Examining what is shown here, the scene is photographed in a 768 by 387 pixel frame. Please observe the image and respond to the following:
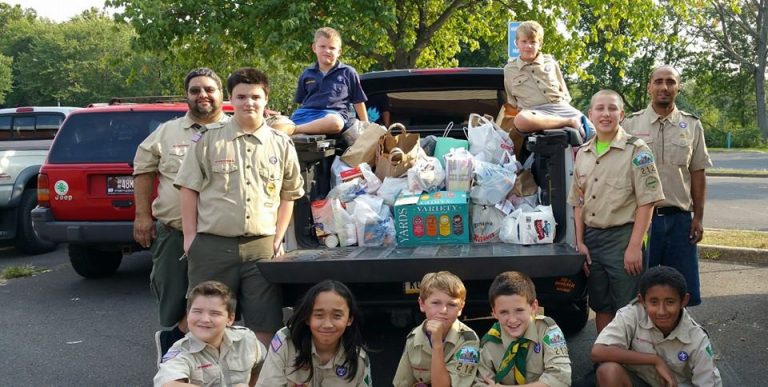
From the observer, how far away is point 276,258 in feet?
13.7

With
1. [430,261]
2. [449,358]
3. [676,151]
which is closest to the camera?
[449,358]

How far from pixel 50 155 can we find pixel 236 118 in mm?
4248

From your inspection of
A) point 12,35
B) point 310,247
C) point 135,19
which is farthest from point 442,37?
point 12,35

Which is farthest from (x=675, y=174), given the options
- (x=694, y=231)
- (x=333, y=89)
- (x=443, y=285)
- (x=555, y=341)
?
(x=333, y=89)

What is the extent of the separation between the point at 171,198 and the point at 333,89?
1785 mm

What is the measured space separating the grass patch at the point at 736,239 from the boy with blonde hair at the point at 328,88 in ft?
17.0

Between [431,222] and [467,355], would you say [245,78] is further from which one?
[467,355]

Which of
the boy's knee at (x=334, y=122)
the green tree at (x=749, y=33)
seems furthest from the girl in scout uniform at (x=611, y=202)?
the green tree at (x=749, y=33)

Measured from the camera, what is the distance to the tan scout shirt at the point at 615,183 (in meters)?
4.28

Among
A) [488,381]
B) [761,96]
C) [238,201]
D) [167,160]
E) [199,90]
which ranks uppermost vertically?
[761,96]

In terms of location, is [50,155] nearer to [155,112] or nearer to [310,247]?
[155,112]

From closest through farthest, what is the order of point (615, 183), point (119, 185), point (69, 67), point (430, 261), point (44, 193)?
point (430, 261) → point (615, 183) → point (119, 185) → point (44, 193) → point (69, 67)

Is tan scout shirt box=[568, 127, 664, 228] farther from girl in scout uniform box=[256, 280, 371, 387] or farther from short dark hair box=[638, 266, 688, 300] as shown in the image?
girl in scout uniform box=[256, 280, 371, 387]

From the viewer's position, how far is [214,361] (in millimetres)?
Result: 3736
